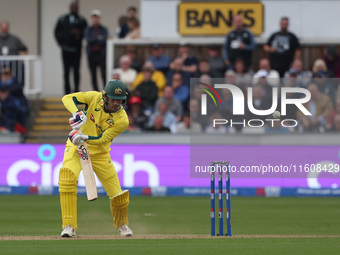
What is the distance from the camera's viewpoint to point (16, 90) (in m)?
21.7

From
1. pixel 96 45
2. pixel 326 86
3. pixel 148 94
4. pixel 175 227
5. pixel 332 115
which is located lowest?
pixel 175 227

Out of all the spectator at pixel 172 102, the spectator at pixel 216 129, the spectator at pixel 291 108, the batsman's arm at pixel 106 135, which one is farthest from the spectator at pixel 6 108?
the batsman's arm at pixel 106 135

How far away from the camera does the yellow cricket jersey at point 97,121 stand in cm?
1190

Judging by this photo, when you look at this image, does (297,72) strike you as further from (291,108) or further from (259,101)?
(291,108)

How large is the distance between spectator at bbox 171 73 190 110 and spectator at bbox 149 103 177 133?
0.46 m

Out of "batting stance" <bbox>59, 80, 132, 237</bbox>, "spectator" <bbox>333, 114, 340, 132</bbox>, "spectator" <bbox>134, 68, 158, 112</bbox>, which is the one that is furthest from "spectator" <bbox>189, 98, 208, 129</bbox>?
"batting stance" <bbox>59, 80, 132, 237</bbox>

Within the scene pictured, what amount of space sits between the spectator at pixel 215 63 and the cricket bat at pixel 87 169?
947 cm

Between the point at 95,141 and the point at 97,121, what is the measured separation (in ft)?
1.17

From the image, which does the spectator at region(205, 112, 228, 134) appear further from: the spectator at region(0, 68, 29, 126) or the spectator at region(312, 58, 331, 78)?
the spectator at region(0, 68, 29, 126)

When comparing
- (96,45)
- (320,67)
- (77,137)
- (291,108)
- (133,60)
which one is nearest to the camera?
(77,137)

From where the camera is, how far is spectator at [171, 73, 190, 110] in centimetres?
2092

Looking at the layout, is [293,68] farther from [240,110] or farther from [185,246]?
[185,246]

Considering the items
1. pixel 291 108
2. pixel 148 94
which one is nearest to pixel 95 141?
pixel 291 108

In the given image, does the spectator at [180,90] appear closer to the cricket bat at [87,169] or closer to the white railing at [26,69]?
the white railing at [26,69]
